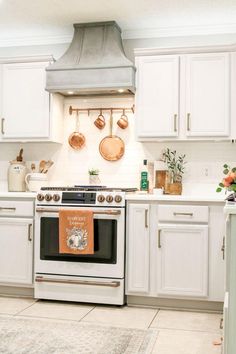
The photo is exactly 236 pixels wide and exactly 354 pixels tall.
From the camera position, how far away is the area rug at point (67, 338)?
282 centimetres

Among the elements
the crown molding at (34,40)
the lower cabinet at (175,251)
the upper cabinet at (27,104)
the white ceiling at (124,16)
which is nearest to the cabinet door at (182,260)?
the lower cabinet at (175,251)

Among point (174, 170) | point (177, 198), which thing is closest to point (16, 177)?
point (174, 170)

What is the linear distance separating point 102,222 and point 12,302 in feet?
3.41

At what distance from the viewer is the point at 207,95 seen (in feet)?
13.4

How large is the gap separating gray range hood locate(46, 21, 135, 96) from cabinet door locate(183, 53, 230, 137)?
0.53 meters

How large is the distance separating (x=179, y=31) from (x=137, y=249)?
7.02ft

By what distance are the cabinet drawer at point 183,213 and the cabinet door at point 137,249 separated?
13 centimetres

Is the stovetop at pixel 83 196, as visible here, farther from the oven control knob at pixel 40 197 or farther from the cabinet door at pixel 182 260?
the cabinet door at pixel 182 260

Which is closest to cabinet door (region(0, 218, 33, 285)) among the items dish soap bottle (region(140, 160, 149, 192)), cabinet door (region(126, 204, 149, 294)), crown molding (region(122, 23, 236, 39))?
cabinet door (region(126, 204, 149, 294))

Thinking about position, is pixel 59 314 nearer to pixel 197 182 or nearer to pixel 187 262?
pixel 187 262

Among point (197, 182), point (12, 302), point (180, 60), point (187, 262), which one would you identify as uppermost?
point (180, 60)

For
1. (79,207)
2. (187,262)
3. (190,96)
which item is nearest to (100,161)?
(79,207)

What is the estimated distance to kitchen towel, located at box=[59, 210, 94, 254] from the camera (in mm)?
3816

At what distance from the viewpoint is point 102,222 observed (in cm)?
387
